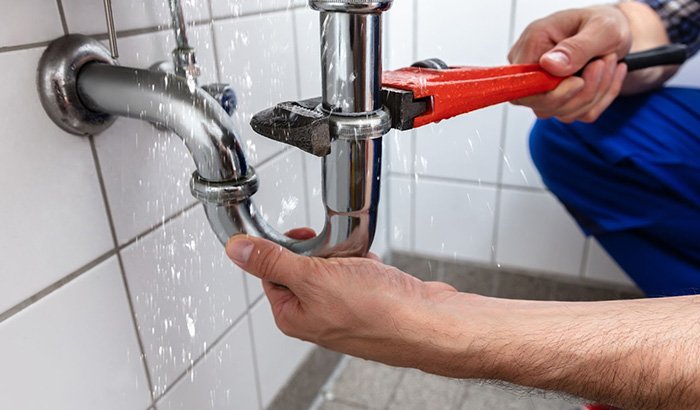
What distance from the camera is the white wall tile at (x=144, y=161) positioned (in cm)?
41

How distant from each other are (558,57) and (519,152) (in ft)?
1.13

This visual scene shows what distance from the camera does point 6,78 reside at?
33 centimetres

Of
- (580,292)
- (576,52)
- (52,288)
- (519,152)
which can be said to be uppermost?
(576,52)

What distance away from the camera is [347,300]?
394mm

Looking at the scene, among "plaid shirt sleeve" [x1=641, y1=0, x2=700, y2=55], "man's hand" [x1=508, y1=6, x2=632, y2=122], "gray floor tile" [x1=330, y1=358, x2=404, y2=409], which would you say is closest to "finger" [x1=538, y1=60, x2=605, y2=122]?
"man's hand" [x1=508, y1=6, x2=632, y2=122]

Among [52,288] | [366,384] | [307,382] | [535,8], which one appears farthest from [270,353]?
[535,8]

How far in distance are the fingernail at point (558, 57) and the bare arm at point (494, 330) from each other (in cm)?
25

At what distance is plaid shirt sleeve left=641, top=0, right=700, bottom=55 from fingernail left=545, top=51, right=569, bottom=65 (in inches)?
10.2

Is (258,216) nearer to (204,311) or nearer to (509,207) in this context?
(204,311)

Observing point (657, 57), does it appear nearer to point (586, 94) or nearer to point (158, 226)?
point (586, 94)

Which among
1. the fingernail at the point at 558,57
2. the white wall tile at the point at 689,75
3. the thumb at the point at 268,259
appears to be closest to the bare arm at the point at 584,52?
the fingernail at the point at 558,57

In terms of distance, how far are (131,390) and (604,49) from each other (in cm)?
58

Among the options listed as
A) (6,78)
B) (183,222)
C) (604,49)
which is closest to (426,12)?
(604,49)

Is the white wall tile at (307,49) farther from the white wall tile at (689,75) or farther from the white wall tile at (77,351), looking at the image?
the white wall tile at (689,75)
